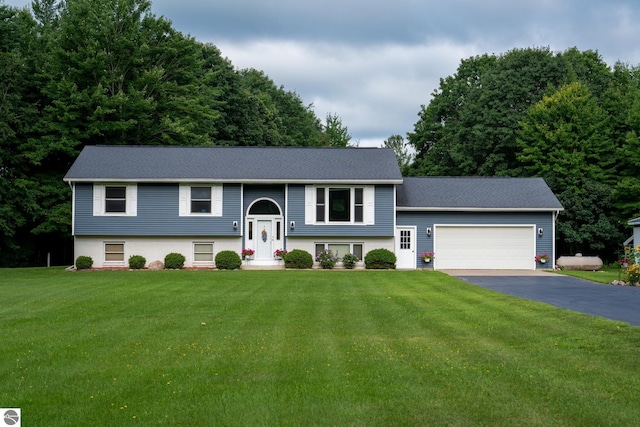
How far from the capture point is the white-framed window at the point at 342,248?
2962 centimetres

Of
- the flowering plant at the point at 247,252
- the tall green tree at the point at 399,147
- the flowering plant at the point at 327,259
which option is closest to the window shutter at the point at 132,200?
the flowering plant at the point at 247,252

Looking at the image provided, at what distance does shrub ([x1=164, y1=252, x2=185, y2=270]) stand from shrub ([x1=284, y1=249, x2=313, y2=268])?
4.58 metres

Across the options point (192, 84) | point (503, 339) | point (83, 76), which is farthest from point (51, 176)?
point (503, 339)

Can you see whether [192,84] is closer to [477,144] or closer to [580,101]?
[477,144]

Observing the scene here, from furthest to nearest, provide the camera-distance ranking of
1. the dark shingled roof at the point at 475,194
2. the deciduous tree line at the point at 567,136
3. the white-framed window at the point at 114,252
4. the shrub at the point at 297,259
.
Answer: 1. the deciduous tree line at the point at 567,136
2. the dark shingled roof at the point at 475,194
3. the white-framed window at the point at 114,252
4. the shrub at the point at 297,259

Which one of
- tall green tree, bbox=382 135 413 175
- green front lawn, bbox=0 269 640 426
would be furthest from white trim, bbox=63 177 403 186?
tall green tree, bbox=382 135 413 175

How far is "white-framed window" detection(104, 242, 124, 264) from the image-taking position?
96.9 ft

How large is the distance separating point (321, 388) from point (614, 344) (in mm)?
4821

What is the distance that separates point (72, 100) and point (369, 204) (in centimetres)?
1622

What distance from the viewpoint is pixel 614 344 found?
937 cm

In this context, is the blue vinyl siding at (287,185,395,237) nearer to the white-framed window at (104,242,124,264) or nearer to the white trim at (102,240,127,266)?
the white trim at (102,240,127,266)

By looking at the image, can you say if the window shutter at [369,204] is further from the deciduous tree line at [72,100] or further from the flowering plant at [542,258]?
the deciduous tree line at [72,100]

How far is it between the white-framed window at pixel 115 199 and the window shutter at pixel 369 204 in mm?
10221

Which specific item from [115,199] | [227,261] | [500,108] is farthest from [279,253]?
[500,108]
